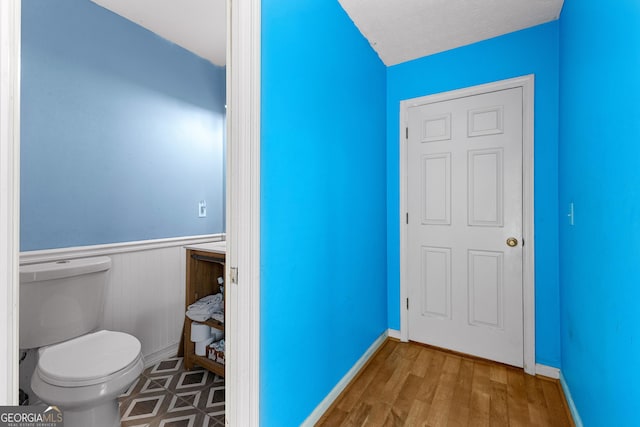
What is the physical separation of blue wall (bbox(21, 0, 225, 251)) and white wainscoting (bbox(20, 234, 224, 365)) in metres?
0.08

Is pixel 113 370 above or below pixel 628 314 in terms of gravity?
below

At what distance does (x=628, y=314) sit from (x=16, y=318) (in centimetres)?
170

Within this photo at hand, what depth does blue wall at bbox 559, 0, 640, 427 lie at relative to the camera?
915 millimetres

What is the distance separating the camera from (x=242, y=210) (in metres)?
1.14

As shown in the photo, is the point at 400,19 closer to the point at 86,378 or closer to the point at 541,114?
the point at 541,114

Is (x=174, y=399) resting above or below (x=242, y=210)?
below

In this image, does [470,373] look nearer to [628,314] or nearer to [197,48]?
[628,314]

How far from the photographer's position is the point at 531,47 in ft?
6.82

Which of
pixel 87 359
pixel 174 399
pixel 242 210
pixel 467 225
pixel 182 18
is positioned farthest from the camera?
pixel 467 225

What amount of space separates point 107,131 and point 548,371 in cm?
348

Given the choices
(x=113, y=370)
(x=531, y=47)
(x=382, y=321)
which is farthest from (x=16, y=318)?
(x=531, y=47)

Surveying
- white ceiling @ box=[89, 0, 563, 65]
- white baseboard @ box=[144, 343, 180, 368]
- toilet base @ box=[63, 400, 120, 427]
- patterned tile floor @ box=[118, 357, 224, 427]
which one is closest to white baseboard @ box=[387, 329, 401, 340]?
patterned tile floor @ box=[118, 357, 224, 427]

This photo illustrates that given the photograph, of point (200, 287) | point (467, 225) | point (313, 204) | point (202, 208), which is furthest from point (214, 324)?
point (467, 225)

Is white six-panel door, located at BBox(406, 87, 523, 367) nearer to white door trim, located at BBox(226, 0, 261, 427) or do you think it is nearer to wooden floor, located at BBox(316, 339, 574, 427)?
wooden floor, located at BBox(316, 339, 574, 427)
